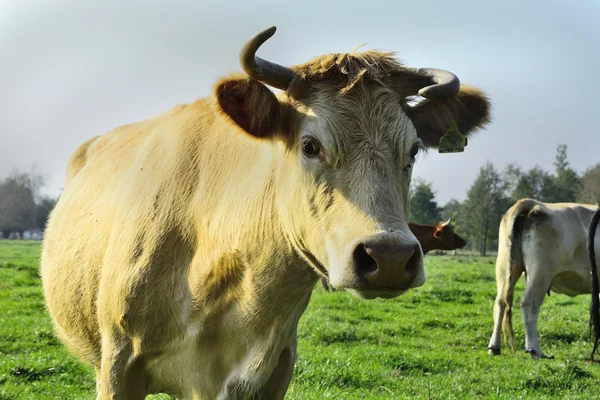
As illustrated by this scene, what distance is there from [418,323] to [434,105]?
342 inches

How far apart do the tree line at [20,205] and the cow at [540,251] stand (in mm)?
90965

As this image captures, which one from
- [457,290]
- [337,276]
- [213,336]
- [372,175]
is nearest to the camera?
[337,276]

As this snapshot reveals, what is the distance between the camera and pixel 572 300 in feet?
56.1

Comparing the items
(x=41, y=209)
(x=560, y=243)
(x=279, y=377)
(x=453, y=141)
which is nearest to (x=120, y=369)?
(x=279, y=377)

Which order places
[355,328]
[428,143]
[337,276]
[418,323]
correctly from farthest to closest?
[418,323] → [355,328] → [428,143] → [337,276]

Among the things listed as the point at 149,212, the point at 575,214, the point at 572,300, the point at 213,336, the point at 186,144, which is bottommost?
the point at 572,300

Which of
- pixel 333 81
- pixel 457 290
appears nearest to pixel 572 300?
pixel 457 290

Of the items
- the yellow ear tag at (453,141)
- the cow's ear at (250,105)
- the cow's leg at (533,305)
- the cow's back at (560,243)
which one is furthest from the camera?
the cow's back at (560,243)

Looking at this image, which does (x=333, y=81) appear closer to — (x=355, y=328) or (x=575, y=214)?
(x=355, y=328)

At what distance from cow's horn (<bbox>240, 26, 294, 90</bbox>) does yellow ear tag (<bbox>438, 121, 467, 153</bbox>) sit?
1227 mm

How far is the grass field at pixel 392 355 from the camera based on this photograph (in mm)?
6918

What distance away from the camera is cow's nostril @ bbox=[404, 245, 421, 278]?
2.78 metres

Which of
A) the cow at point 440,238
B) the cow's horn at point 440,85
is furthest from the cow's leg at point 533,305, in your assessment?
the cow's horn at point 440,85

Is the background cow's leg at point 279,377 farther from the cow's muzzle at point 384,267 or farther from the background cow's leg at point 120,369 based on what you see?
the cow's muzzle at point 384,267
